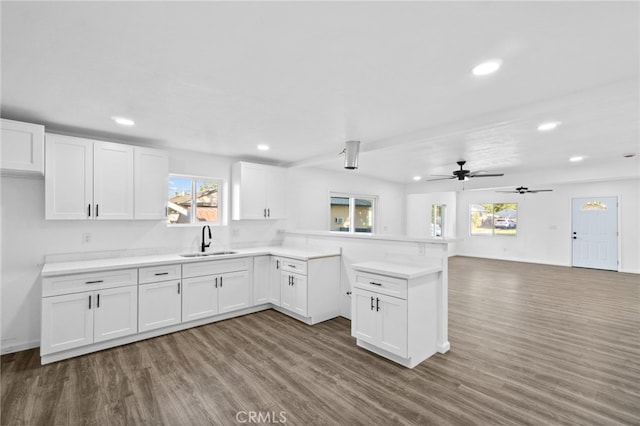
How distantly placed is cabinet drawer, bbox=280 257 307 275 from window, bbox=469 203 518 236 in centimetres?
812

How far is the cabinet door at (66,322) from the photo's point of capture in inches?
110

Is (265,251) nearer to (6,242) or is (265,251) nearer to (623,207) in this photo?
(6,242)

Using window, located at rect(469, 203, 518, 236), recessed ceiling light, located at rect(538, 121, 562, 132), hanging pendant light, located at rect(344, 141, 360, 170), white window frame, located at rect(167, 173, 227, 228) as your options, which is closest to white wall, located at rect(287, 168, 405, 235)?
white window frame, located at rect(167, 173, 227, 228)

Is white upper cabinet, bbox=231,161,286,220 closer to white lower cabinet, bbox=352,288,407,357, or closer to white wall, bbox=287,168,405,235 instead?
white wall, bbox=287,168,405,235

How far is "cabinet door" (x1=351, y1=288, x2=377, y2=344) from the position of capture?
301 cm

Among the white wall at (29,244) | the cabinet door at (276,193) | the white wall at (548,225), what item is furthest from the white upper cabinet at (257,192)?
the white wall at (548,225)

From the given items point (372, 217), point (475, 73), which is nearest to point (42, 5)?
point (475, 73)

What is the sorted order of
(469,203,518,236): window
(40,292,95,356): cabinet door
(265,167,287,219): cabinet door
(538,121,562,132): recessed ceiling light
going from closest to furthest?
1. (40,292,95,356): cabinet door
2. (538,121,562,132): recessed ceiling light
3. (265,167,287,219): cabinet door
4. (469,203,518,236): window

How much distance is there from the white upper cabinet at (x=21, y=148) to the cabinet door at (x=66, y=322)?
4.11 feet

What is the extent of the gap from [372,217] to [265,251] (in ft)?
14.2

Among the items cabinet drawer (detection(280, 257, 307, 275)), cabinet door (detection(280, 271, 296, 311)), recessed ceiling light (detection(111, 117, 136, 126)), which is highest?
recessed ceiling light (detection(111, 117, 136, 126))

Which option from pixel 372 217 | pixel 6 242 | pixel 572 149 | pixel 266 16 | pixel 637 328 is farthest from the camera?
pixel 372 217

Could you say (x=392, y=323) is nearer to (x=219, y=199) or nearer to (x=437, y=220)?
(x=219, y=199)

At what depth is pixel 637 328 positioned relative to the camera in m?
3.69
